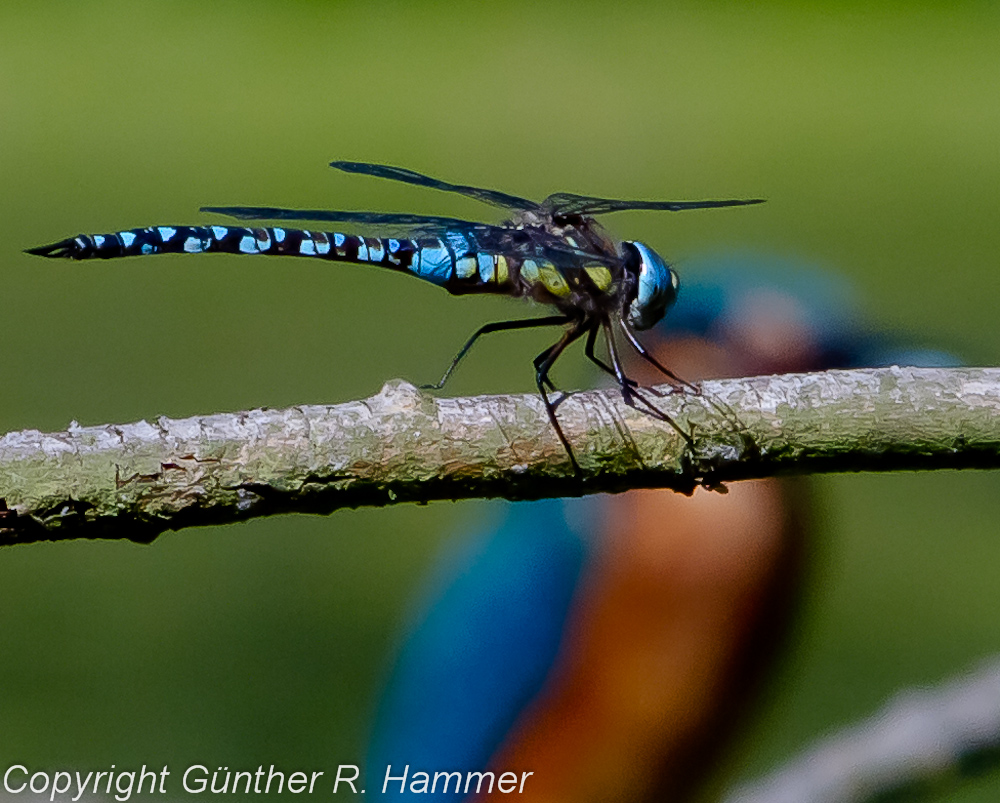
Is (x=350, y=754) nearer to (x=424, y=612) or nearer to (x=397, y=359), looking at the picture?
(x=424, y=612)

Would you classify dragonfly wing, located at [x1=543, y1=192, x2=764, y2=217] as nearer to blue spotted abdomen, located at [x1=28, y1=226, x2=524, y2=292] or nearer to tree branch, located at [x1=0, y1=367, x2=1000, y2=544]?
blue spotted abdomen, located at [x1=28, y1=226, x2=524, y2=292]

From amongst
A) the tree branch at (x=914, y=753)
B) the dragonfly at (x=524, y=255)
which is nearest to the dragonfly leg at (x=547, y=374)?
the dragonfly at (x=524, y=255)

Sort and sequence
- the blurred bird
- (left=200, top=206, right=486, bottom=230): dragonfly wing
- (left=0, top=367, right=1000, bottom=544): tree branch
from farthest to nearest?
the blurred bird
(left=200, top=206, right=486, bottom=230): dragonfly wing
(left=0, top=367, right=1000, bottom=544): tree branch

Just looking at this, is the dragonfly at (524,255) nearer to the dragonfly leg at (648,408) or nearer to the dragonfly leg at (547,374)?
the dragonfly leg at (547,374)

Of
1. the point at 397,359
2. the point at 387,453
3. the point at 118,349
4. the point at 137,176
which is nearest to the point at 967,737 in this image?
the point at 387,453

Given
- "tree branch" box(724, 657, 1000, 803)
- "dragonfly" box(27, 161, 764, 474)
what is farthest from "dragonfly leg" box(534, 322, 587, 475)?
"tree branch" box(724, 657, 1000, 803)

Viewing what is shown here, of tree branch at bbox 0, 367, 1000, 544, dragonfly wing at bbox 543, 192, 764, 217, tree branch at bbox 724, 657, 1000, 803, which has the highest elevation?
dragonfly wing at bbox 543, 192, 764, 217
